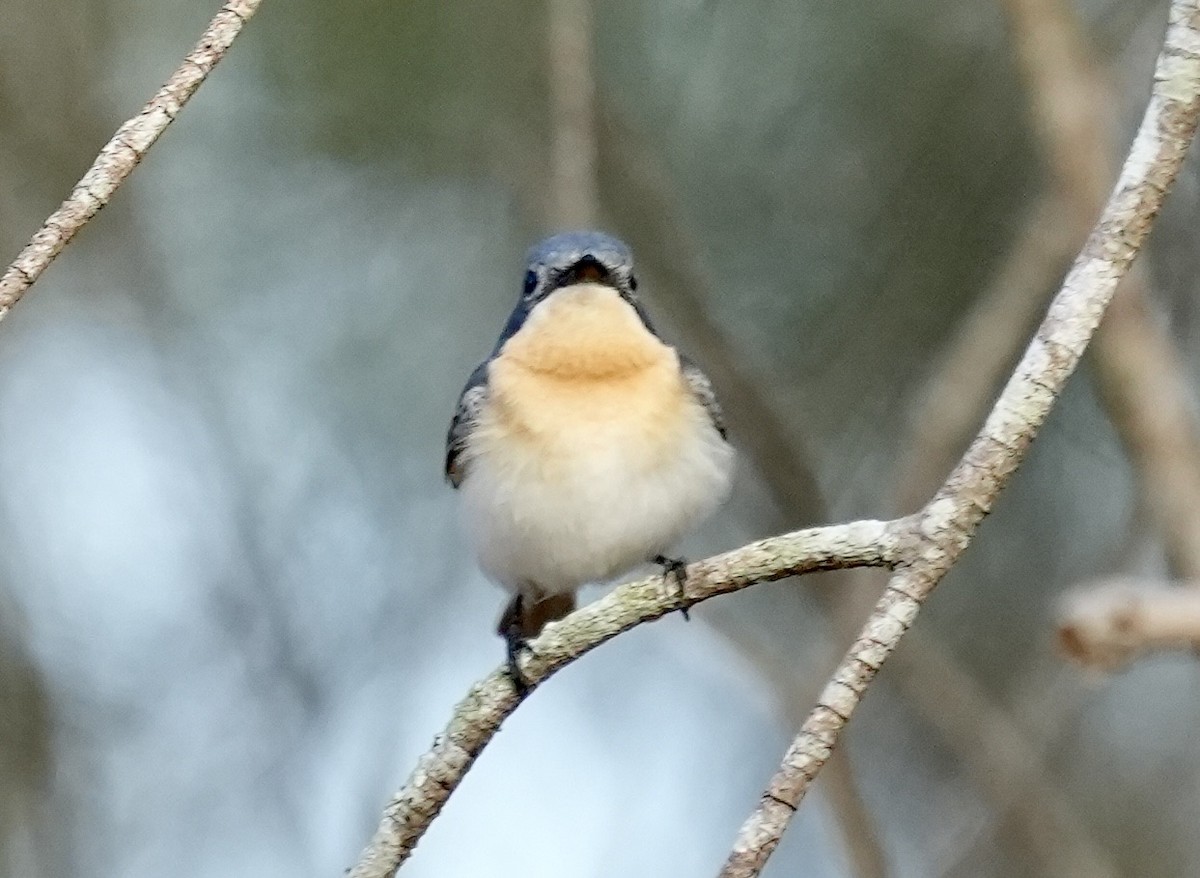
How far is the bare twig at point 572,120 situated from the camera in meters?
3.80

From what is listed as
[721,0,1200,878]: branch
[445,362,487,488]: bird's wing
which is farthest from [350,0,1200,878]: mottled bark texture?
[445,362,487,488]: bird's wing

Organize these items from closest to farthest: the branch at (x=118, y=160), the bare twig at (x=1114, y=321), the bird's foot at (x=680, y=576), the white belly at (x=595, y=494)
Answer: the branch at (x=118, y=160) → the bird's foot at (x=680, y=576) → the bare twig at (x=1114, y=321) → the white belly at (x=595, y=494)

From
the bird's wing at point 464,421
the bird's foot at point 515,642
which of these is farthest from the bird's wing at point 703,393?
the bird's foot at point 515,642

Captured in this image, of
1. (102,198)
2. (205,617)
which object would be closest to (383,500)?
(205,617)

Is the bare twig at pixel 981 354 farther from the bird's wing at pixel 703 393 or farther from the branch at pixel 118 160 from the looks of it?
the branch at pixel 118 160

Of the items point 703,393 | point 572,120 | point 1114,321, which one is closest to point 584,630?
point 703,393

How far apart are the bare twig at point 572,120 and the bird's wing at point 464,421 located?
65 cm

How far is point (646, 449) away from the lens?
3002 millimetres

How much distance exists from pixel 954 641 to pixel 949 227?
4.43 feet

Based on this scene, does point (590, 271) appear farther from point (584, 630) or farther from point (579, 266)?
point (584, 630)

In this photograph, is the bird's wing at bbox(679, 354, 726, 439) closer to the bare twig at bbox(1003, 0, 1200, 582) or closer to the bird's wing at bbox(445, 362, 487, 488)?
the bird's wing at bbox(445, 362, 487, 488)

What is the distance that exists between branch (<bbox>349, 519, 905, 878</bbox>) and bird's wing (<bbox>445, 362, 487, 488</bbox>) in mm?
879

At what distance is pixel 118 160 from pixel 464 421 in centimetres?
132

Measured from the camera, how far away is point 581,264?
3.15m
